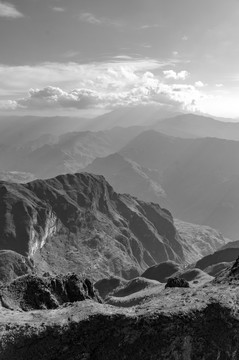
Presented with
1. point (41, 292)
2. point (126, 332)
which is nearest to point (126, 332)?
point (126, 332)

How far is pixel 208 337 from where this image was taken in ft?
163

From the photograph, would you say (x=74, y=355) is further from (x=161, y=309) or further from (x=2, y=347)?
(x=161, y=309)

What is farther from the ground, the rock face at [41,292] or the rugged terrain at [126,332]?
the rugged terrain at [126,332]

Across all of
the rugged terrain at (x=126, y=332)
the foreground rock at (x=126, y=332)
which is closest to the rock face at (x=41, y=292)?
the rugged terrain at (x=126, y=332)

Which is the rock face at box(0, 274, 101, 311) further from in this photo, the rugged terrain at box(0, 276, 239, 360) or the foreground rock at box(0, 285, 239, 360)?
the foreground rock at box(0, 285, 239, 360)

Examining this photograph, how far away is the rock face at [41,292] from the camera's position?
212ft

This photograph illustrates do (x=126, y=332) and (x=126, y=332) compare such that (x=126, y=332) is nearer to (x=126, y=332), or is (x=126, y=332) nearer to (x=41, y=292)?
(x=126, y=332)

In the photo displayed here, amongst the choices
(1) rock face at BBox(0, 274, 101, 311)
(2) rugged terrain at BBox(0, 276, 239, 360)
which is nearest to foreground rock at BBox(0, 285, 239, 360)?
(2) rugged terrain at BBox(0, 276, 239, 360)

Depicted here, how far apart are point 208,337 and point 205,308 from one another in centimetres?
354

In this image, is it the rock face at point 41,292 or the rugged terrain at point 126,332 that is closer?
the rugged terrain at point 126,332

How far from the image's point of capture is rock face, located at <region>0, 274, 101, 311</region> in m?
64.6

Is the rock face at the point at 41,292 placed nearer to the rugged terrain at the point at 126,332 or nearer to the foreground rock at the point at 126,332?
the rugged terrain at the point at 126,332

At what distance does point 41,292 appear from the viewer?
225 ft

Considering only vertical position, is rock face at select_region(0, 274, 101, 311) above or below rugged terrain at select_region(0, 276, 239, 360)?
below
